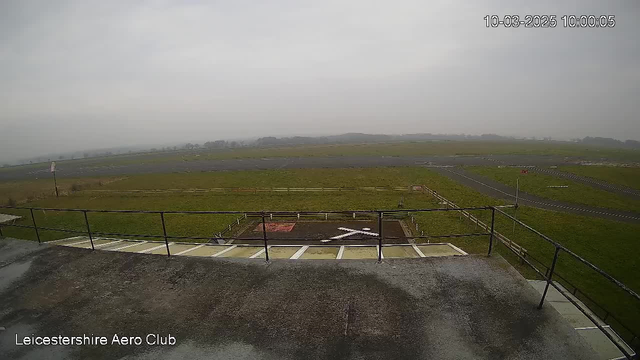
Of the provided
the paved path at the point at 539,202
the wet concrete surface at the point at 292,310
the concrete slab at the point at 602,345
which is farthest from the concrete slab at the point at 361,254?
the paved path at the point at 539,202

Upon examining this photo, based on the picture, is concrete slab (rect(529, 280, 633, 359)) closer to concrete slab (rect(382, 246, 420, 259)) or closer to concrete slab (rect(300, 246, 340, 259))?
concrete slab (rect(382, 246, 420, 259))

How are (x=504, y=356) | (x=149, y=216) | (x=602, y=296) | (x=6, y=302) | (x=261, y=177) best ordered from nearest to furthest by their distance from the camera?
(x=504, y=356) < (x=6, y=302) < (x=602, y=296) < (x=149, y=216) < (x=261, y=177)

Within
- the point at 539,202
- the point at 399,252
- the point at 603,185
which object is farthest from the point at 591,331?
the point at 603,185

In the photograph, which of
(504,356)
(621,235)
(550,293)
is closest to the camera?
(504,356)

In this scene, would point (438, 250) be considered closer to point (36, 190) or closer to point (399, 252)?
Result: point (399, 252)

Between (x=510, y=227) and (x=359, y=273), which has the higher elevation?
(x=359, y=273)

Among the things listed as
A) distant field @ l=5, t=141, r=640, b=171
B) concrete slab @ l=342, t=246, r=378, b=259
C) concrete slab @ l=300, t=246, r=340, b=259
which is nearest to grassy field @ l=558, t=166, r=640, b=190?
distant field @ l=5, t=141, r=640, b=171

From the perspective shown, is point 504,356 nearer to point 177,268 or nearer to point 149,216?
point 177,268

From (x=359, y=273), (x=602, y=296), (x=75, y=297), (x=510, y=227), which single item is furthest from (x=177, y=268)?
(x=510, y=227)
